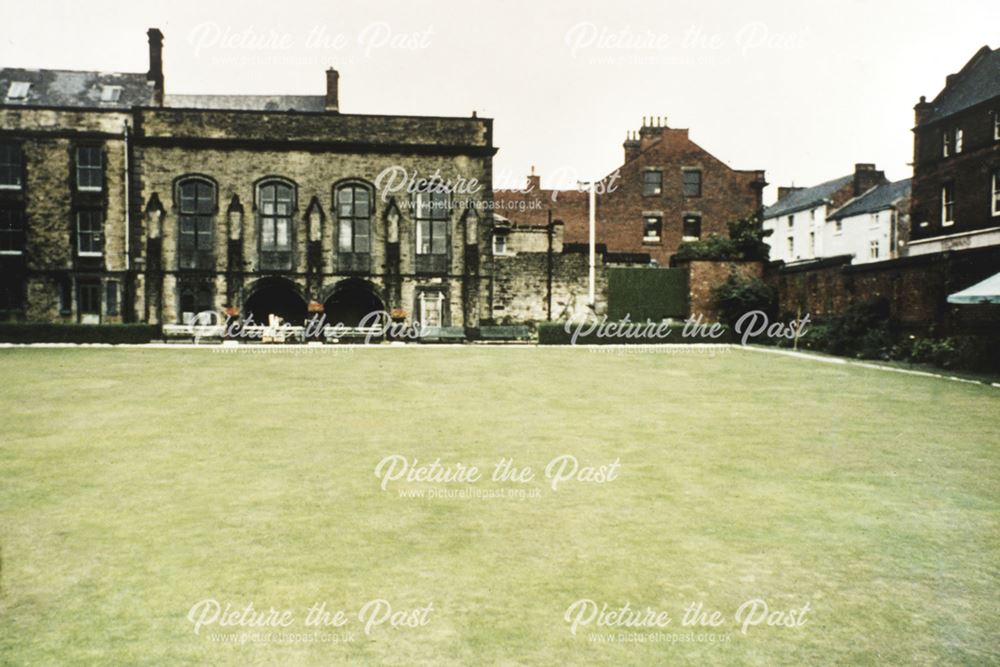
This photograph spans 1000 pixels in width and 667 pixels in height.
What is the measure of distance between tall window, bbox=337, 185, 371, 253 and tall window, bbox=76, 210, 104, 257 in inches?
430

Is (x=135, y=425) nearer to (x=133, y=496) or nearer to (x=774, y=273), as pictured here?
(x=133, y=496)

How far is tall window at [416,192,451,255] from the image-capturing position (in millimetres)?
36562

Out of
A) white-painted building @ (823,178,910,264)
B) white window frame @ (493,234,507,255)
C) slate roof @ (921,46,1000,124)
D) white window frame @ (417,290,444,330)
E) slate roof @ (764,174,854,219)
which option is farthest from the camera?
slate roof @ (764,174,854,219)

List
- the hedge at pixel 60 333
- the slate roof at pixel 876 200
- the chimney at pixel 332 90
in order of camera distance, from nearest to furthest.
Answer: the hedge at pixel 60 333
the chimney at pixel 332 90
the slate roof at pixel 876 200

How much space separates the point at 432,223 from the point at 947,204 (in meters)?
23.5

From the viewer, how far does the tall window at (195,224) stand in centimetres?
3531

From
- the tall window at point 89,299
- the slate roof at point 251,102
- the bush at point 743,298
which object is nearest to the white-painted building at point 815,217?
the bush at point 743,298

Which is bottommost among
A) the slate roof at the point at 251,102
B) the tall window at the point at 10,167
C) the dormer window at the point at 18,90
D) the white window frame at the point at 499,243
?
the white window frame at the point at 499,243

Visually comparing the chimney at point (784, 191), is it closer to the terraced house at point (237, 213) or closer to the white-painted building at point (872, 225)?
the white-painted building at point (872, 225)

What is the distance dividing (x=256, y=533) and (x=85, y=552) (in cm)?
121

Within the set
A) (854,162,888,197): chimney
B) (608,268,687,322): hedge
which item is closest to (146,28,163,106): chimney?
(608,268,687,322): hedge

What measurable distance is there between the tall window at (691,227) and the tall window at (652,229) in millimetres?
1548

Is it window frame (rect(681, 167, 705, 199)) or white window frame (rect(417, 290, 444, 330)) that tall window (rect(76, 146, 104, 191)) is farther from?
window frame (rect(681, 167, 705, 199))

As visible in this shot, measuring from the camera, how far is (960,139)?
35312 millimetres
